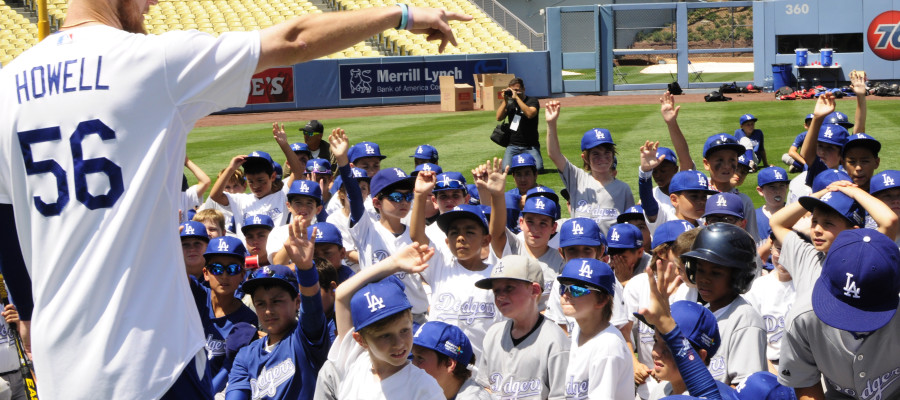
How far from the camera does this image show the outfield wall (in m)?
28.6

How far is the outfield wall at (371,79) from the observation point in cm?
2856

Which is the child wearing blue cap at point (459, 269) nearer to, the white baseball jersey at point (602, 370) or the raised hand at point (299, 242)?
the white baseball jersey at point (602, 370)

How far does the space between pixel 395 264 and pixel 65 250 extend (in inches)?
69.6

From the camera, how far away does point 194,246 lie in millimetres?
6664

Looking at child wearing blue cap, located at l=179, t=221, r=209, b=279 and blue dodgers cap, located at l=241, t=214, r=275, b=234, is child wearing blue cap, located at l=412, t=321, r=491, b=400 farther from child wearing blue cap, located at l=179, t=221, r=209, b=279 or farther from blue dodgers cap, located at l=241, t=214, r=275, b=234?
blue dodgers cap, located at l=241, t=214, r=275, b=234

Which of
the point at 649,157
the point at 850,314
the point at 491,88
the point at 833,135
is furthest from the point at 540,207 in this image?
the point at 491,88

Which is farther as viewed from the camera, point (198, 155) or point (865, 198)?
point (198, 155)

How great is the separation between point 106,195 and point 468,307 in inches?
148

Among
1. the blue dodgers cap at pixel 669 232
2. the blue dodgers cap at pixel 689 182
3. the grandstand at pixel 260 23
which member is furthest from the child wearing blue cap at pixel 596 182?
the grandstand at pixel 260 23

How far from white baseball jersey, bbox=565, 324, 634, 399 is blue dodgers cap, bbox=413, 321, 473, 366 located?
540 mm

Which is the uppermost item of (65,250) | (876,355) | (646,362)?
(65,250)

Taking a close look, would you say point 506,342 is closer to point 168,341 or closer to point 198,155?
point 168,341

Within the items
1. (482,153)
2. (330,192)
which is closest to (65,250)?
(330,192)

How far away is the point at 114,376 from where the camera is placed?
2.20 m
